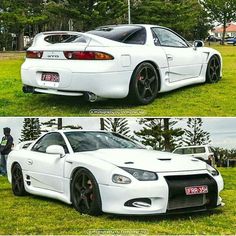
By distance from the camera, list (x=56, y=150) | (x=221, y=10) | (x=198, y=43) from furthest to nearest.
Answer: (x=198, y=43) < (x=221, y=10) < (x=56, y=150)

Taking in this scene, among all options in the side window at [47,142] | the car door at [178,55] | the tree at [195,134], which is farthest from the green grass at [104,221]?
the car door at [178,55]

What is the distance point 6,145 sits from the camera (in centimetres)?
500

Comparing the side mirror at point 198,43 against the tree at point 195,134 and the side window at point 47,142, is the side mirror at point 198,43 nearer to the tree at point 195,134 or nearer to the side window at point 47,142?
the tree at point 195,134

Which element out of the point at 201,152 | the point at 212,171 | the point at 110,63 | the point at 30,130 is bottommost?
the point at 212,171

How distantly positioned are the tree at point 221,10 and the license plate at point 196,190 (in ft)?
4.25

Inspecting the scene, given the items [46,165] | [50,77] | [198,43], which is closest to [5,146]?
[46,165]

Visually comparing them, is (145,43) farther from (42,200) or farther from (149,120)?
(42,200)

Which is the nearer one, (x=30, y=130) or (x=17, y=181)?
(x=30, y=130)

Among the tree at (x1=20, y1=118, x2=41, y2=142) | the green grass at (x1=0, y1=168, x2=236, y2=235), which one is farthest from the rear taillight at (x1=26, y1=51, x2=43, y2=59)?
the green grass at (x1=0, y1=168, x2=236, y2=235)

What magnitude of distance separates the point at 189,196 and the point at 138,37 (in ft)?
4.32

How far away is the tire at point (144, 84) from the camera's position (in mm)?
4891

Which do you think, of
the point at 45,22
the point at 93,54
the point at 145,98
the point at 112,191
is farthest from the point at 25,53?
the point at 112,191

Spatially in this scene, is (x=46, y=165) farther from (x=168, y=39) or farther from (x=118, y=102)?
(x=168, y=39)

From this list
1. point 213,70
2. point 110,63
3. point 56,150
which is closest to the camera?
point 110,63
